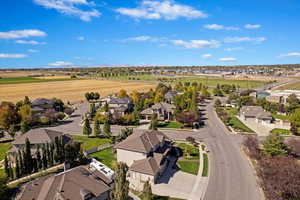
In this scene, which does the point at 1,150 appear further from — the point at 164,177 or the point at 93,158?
the point at 164,177

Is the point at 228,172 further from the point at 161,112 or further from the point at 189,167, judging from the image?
the point at 161,112

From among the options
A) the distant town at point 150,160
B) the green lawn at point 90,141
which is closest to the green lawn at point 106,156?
the distant town at point 150,160

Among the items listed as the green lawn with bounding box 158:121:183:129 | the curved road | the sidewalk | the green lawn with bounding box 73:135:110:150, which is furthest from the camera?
the green lawn with bounding box 158:121:183:129

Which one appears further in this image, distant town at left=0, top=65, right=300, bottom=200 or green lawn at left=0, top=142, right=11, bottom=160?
green lawn at left=0, top=142, right=11, bottom=160

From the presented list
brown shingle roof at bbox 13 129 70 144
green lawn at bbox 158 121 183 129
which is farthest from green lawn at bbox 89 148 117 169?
green lawn at bbox 158 121 183 129

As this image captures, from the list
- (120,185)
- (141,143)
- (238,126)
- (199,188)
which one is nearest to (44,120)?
(141,143)

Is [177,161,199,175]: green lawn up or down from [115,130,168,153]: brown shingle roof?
down

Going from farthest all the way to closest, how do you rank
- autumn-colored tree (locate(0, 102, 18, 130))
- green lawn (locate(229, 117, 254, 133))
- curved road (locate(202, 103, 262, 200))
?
1. green lawn (locate(229, 117, 254, 133))
2. autumn-colored tree (locate(0, 102, 18, 130))
3. curved road (locate(202, 103, 262, 200))

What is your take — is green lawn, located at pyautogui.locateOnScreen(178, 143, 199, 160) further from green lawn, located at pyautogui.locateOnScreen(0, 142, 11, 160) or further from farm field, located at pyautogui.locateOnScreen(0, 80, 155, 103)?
farm field, located at pyautogui.locateOnScreen(0, 80, 155, 103)
